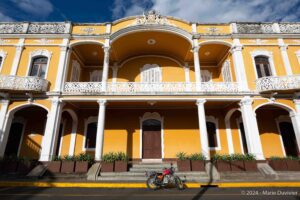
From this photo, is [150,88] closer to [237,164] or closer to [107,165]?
[107,165]

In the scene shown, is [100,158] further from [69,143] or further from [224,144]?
[224,144]

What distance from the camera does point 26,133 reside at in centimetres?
1234

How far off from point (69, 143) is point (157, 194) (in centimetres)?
871

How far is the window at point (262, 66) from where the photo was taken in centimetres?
1177

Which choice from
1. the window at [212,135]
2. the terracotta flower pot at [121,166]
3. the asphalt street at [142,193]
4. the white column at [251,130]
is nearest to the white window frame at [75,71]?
the terracotta flower pot at [121,166]

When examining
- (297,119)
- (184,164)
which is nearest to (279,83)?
(297,119)

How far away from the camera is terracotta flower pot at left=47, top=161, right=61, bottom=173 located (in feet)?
28.6

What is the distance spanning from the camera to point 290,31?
12.5 m

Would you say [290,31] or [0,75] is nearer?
[0,75]

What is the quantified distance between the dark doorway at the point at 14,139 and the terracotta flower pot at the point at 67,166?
18.8 feet

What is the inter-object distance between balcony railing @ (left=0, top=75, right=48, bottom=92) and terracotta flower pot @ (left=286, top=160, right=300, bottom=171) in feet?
46.4

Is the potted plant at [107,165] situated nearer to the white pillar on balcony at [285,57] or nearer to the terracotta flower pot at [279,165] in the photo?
the terracotta flower pot at [279,165]

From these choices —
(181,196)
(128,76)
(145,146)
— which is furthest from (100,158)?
(128,76)

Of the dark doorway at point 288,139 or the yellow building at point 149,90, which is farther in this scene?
the dark doorway at point 288,139
